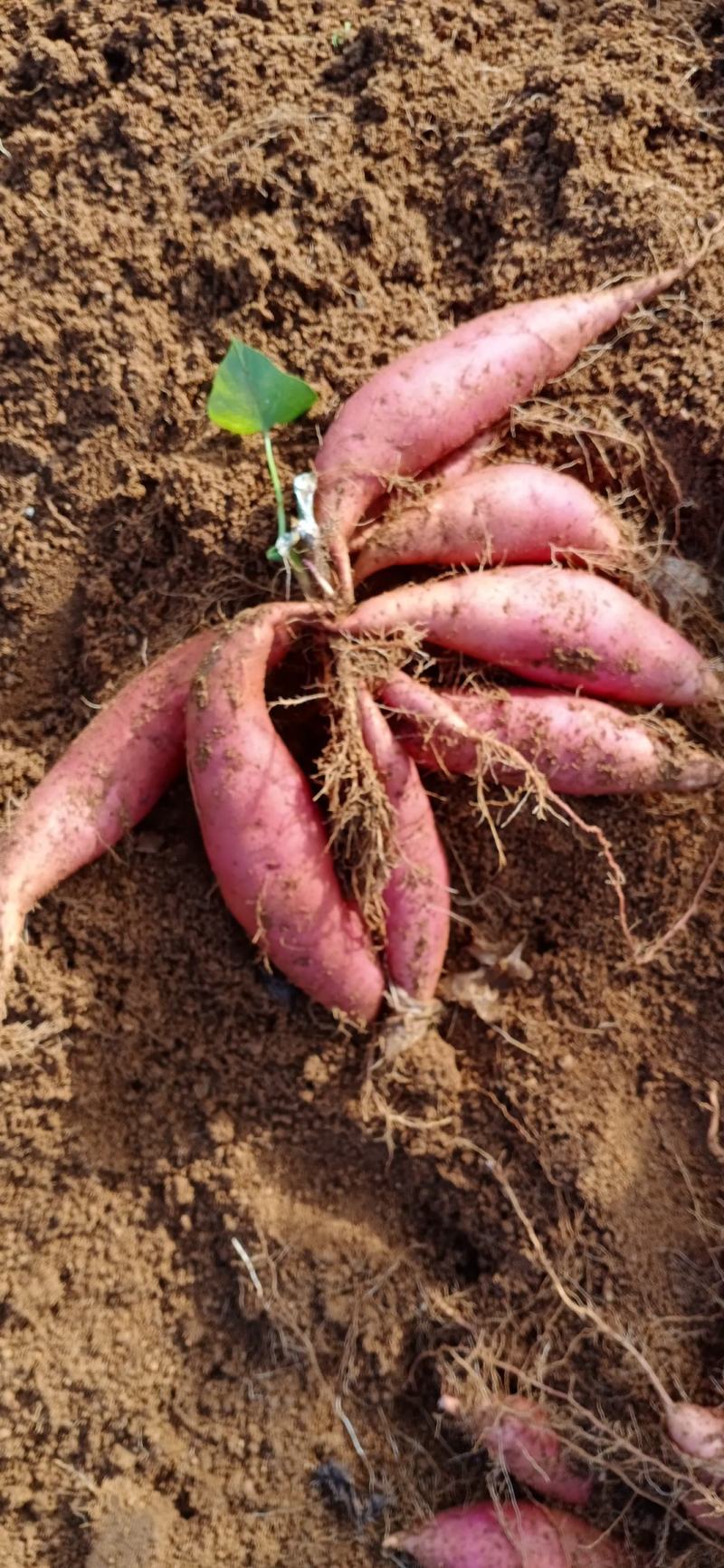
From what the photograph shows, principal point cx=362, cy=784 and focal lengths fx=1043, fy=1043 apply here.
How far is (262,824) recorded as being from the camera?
5.44 ft

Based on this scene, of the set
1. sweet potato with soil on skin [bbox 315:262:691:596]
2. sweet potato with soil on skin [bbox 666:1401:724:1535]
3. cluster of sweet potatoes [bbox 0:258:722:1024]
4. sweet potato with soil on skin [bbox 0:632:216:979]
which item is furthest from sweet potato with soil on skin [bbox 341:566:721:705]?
sweet potato with soil on skin [bbox 666:1401:724:1535]

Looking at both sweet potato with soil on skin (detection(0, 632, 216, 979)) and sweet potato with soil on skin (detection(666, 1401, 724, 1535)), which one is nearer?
sweet potato with soil on skin (detection(666, 1401, 724, 1535))

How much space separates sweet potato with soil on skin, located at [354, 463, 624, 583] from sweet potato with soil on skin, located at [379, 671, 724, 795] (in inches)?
8.9

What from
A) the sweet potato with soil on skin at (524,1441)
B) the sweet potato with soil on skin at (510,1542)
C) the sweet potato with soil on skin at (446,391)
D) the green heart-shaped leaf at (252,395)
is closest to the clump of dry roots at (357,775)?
the sweet potato with soil on skin at (446,391)

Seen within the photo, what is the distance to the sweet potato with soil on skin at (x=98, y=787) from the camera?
1729 millimetres

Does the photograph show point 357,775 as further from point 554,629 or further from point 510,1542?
point 510,1542

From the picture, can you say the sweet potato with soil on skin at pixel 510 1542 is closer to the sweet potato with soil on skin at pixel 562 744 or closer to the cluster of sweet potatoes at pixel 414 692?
the cluster of sweet potatoes at pixel 414 692

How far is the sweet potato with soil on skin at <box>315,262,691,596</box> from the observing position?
1736 mm

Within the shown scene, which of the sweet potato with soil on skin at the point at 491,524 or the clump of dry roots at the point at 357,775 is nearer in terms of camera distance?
the clump of dry roots at the point at 357,775

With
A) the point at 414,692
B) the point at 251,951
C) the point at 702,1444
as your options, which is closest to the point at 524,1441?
the point at 702,1444

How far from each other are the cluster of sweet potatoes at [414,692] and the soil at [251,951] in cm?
10

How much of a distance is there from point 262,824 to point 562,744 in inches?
20.3

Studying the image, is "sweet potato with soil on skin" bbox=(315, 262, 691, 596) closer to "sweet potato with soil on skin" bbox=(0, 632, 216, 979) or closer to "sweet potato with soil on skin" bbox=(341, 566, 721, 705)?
"sweet potato with soil on skin" bbox=(341, 566, 721, 705)

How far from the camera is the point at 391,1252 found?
180 cm
